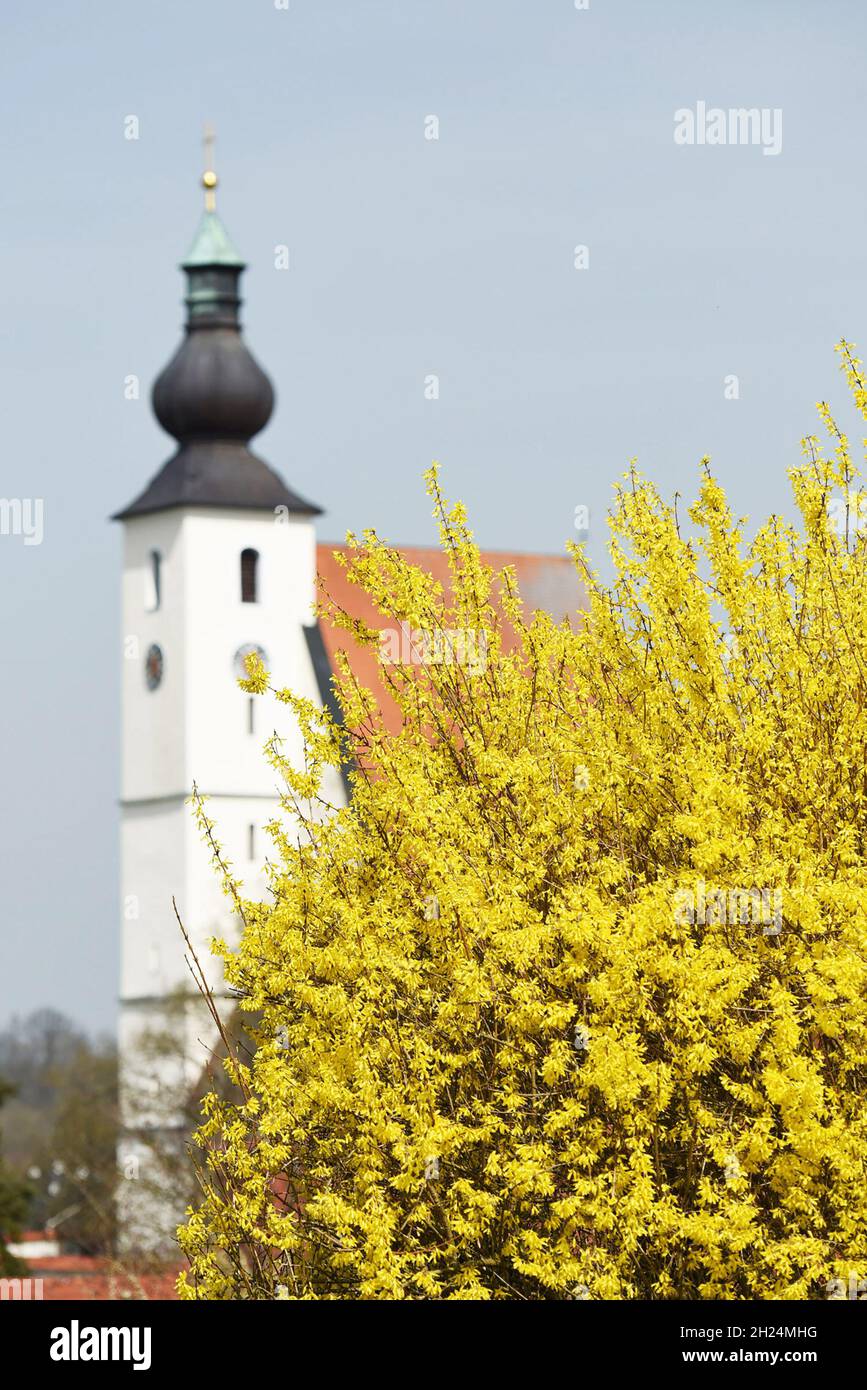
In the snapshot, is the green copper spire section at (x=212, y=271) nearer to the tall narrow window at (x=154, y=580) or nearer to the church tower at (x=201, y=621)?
the church tower at (x=201, y=621)

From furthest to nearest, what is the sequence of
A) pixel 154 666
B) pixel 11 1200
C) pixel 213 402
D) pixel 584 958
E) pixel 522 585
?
pixel 154 666 < pixel 213 402 < pixel 522 585 < pixel 11 1200 < pixel 584 958

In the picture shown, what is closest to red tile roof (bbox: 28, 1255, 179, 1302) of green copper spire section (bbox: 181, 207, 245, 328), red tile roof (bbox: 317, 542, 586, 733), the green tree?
the green tree

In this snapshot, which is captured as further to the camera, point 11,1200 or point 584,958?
point 11,1200

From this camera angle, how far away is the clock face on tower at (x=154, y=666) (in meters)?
71.4

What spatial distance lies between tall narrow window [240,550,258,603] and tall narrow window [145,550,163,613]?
87.6 inches

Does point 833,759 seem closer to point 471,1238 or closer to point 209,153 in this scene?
point 471,1238

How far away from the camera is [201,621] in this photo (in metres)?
70.6

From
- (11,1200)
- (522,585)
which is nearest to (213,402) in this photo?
(522,585)

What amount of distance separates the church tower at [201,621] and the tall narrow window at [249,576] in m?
0.04

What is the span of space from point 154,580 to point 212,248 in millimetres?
8616

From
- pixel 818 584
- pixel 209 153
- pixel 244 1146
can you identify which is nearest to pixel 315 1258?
pixel 244 1146

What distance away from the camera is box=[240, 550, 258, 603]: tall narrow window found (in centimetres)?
7031

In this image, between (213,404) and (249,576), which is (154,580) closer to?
(249,576)

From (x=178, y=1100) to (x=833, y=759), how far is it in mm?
42203
